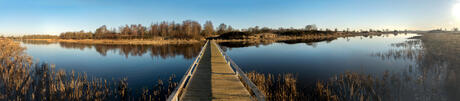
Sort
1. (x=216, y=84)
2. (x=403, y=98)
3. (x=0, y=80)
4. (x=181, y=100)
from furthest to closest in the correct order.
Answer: (x=0, y=80) → (x=216, y=84) → (x=403, y=98) → (x=181, y=100)

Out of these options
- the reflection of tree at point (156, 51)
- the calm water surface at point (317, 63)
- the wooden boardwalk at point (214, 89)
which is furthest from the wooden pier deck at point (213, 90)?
the reflection of tree at point (156, 51)

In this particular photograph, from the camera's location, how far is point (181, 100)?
5.64 meters

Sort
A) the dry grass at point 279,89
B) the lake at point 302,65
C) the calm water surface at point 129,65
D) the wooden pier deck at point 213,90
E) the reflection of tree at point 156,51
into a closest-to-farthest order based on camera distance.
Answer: the wooden pier deck at point 213,90 < the dry grass at point 279,89 < the lake at point 302,65 < the calm water surface at point 129,65 < the reflection of tree at point 156,51

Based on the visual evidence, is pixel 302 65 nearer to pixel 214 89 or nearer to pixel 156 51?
pixel 214 89

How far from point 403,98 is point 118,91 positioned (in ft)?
38.4

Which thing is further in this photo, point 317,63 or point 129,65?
point 129,65

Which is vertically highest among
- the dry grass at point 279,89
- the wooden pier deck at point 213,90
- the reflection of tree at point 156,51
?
the reflection of tree at point 156,51

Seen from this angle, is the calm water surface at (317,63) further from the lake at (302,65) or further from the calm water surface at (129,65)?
the calm water surface at (129,65)

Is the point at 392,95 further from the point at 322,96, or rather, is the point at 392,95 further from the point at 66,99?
the point at 66,99

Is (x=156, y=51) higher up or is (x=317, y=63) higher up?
(x=156, y=51)

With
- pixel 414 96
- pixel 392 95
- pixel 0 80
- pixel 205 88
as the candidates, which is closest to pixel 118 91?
pixel 205 88

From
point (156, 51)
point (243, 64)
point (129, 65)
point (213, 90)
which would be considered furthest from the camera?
point (156, 51)

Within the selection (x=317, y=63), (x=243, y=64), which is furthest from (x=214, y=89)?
(x=317, y=63)

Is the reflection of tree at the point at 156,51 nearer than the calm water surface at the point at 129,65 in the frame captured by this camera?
No
